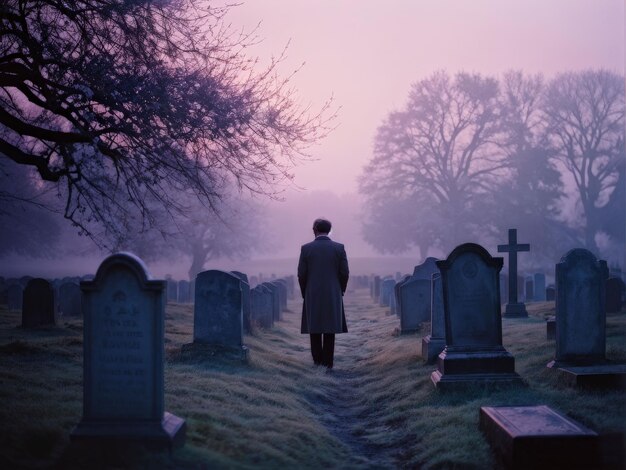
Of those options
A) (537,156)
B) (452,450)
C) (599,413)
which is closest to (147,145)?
(452,450)

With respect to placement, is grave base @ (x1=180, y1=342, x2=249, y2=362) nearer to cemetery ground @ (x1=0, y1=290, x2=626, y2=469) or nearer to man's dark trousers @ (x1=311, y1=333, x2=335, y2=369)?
cemetery ground @ (x1=0, y1=290, x2=626, y2=469)

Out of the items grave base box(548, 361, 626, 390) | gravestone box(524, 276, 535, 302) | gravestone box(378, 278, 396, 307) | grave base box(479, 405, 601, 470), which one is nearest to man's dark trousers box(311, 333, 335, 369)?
grave base box(548, 361, 626, 390)

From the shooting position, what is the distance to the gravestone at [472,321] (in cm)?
793

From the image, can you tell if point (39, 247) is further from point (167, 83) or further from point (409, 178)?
point (167, 83)

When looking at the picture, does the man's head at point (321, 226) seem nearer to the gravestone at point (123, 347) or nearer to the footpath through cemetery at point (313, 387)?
the footpath through cemetery at point (313, 387)

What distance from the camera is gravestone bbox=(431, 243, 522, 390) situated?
7926 millimetres

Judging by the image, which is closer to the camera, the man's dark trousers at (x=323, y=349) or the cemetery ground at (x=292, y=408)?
the cemetery ground at (x=292, y=408)

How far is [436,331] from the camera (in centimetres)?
991

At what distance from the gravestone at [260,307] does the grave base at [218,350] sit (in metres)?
5.01

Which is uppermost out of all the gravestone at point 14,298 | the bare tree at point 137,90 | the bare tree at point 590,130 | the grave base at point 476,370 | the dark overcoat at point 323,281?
the bare tree at point 590,130

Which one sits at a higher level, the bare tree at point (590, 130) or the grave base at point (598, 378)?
the bare tree at point (590, 130)

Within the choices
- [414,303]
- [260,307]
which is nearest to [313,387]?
[414,303]

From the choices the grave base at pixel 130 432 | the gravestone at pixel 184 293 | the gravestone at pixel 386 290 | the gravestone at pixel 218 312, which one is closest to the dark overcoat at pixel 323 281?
the gravestone at pixel 218 312

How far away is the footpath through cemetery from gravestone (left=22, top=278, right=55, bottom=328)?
0.14 feet
